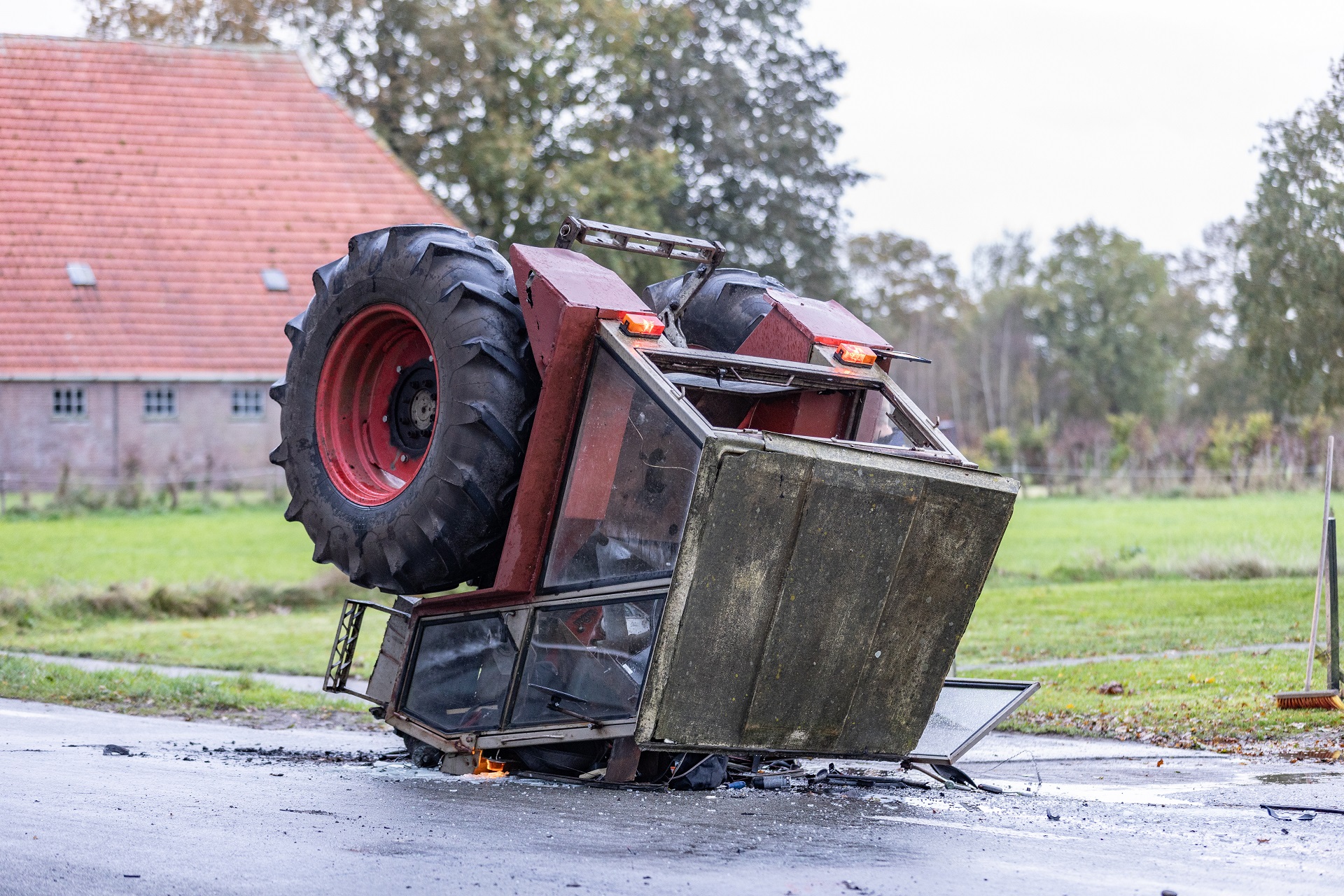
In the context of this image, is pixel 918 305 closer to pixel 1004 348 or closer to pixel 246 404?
pixel 1004 348

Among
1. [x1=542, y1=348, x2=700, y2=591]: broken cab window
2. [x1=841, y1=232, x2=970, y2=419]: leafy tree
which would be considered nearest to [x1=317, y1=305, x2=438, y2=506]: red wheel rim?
[x1=542, y1=348, x2=700, y2=591]: broken cab window

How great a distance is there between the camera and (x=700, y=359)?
6.86 meters

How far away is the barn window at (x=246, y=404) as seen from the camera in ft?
98.0

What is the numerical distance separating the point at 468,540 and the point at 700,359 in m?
1.32

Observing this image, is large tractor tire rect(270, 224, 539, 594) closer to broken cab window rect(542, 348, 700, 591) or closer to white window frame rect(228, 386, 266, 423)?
broken cab window rect(542, 348, 700, 591)

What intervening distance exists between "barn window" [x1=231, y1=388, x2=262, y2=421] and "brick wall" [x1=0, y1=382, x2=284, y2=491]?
2cm

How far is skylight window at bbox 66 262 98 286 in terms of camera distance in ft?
94.4

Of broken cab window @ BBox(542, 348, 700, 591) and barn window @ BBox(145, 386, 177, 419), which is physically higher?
broken cab window @ BBox(542, 348, 700, 591)

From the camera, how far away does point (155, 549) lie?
74.6 ft

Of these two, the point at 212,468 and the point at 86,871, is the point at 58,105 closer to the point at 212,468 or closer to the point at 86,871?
the point at 212,468

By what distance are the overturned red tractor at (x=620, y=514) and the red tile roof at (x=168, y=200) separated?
22.3 meters

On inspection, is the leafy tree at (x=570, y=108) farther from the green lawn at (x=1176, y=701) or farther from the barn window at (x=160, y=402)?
the green lawn at (x=1176, y=701)

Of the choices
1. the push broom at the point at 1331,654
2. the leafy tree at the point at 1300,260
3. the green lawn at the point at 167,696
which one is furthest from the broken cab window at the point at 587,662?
the leafy tree at the point at 1300,260

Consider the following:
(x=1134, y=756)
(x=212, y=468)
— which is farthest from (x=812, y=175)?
(x=1134, y=756)
